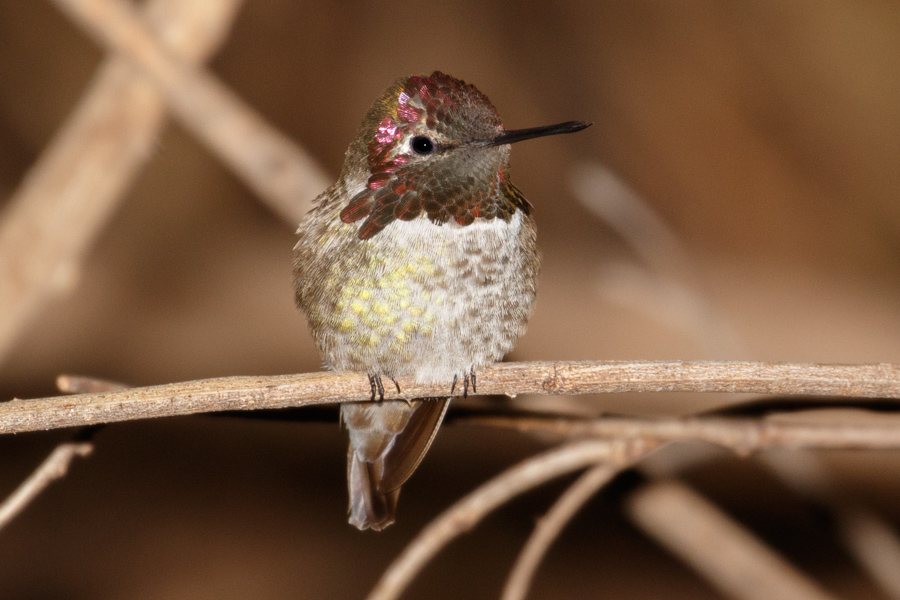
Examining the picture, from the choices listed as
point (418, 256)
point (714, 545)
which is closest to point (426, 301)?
point (418, 256)

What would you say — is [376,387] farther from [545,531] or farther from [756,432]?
[756,432]

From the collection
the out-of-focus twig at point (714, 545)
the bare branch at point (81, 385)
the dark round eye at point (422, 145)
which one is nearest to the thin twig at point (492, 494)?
the out-of-focus twig at point (714, 545)

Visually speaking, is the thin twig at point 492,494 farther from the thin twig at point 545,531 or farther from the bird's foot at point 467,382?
the bird's foot at point 467,382

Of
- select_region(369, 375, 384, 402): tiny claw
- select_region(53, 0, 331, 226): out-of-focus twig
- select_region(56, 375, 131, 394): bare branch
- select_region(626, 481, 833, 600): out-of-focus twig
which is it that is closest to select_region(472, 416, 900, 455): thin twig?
select_region(369, 375, 384, 402): tiny claw

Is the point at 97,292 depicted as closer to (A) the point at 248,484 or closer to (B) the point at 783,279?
(A) the point at 248,484

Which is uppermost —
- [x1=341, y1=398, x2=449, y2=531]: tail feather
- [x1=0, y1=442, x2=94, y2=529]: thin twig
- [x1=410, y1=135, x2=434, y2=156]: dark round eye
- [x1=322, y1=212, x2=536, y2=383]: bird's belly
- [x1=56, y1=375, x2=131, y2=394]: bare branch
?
[x1=410, y1=135, x2=434, y2=156]: dark round eye

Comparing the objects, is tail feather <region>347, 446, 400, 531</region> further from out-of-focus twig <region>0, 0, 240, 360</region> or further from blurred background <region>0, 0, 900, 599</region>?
blurred background <region>0, 0, 900, 599</region>
